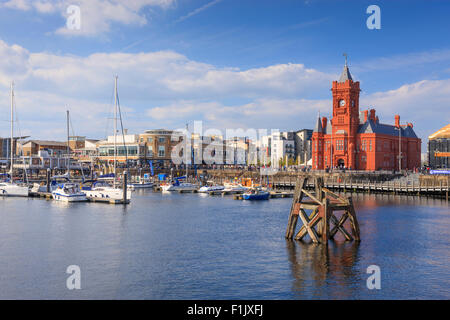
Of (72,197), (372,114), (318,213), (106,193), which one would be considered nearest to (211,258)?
(318,213)

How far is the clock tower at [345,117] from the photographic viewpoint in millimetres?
121625

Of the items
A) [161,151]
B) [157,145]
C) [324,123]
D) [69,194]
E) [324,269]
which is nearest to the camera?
[324,269]

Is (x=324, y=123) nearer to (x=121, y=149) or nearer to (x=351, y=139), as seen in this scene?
(x=351, y=139)

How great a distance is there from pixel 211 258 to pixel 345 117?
318 feet

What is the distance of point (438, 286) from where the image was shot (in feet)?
91.8

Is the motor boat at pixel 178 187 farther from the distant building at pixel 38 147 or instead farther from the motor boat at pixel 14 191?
the distant building at pixel 38 147

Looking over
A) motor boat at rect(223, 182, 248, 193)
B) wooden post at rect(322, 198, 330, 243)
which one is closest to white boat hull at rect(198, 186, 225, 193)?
motor boat at rect(223, 182, 248, 193)

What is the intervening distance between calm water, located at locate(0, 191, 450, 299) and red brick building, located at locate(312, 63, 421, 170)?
64.2 meters

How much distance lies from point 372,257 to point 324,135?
96.1 metres

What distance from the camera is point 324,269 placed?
102ft

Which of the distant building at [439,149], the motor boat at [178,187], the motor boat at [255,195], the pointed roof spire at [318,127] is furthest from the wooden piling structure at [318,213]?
the distant building at [439,149]

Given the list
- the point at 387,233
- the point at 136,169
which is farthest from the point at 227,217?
the point at 136,169

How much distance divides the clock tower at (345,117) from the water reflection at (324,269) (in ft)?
283

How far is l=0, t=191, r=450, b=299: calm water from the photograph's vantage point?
1069 inches
